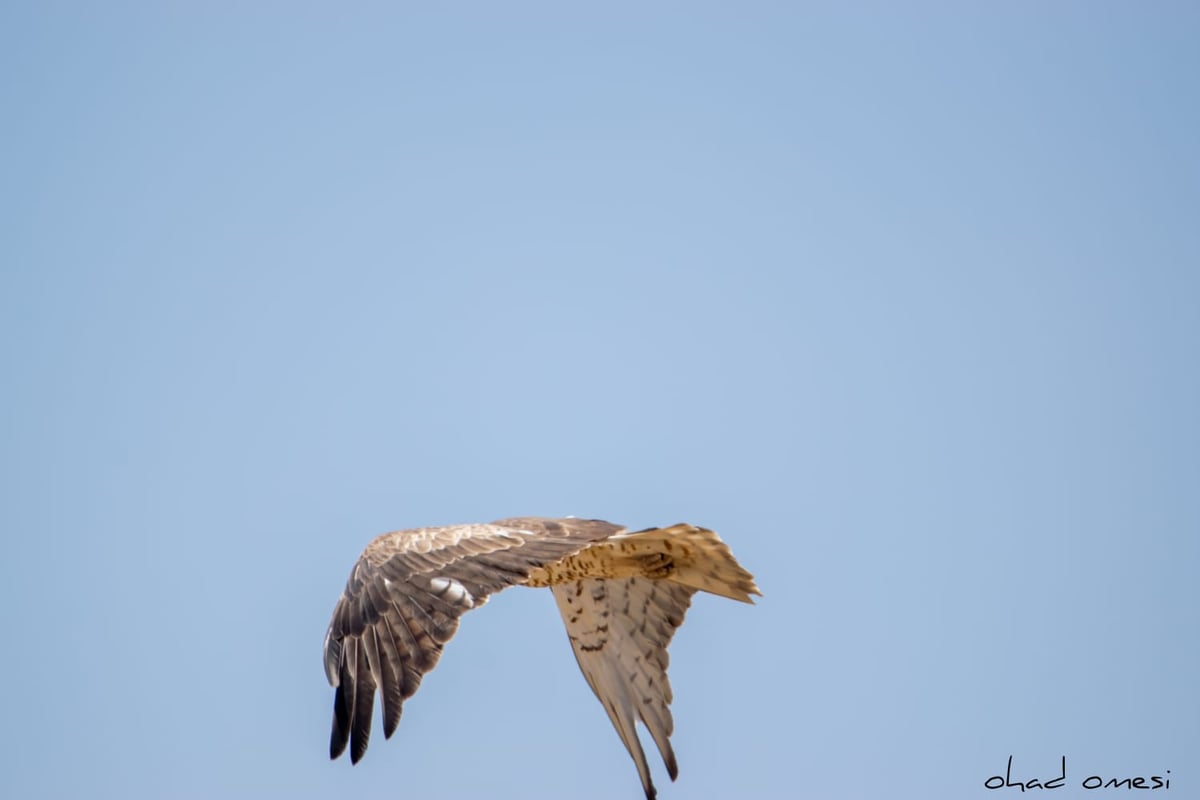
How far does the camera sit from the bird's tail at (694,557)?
978 cm

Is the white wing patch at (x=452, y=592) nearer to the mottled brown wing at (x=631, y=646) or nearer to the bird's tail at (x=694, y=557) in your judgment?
the bird's tail at (x=694, y=557)

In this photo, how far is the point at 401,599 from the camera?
8625 mm

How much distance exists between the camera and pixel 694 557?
9.97 meters

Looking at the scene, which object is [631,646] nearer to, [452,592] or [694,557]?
[694,557]

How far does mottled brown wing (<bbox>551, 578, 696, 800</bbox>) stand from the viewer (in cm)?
1048

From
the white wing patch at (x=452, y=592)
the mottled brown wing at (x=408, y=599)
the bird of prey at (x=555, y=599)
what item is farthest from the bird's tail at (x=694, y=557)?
the white wing patch at (x=452, y=592)

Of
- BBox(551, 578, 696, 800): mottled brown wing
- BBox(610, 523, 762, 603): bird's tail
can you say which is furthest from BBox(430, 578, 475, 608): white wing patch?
BBox(551, 578, 696, 800): mottled brown wing

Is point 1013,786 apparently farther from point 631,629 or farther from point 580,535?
point 580,535

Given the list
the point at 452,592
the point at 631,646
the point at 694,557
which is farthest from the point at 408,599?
the point at 631,646

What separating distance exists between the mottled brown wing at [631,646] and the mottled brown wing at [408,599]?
3.15 feet

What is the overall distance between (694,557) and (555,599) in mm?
1418

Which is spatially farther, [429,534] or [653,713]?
[653,713]

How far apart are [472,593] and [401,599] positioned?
1.25 feet

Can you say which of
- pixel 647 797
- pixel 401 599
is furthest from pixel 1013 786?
pixel 401 599
